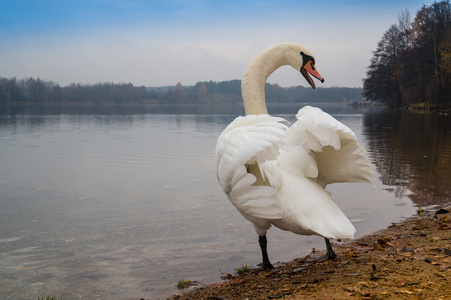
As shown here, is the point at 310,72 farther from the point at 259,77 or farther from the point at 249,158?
the point at 249,158

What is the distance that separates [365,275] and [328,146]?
3.89 feet

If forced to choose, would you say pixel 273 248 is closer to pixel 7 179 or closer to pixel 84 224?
pixel 84 224

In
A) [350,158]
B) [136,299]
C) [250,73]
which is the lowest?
[136,299]

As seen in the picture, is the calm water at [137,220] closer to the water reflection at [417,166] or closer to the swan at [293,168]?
the water reflection at [417,166]

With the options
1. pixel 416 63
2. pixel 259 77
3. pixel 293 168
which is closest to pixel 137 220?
pixel 259 77

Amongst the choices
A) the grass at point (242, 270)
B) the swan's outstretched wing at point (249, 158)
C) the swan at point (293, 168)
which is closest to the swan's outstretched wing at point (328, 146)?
the swan at point (293, 168)

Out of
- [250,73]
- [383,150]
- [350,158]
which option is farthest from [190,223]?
[383,150]

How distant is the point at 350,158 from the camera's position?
4.42 metres

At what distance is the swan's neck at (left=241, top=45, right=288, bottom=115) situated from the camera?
5.61 metres

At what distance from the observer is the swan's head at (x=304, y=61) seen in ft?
19.6

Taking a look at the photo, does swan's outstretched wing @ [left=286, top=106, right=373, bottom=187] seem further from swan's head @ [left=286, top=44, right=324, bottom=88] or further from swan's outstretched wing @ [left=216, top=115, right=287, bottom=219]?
swan's head @ [left=286, top=44, right=324, bottom=88]

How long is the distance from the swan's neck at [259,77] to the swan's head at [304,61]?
13 centimetres

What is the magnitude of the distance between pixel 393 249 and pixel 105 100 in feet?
519

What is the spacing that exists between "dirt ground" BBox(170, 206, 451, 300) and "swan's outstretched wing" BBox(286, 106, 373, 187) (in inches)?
34.5
